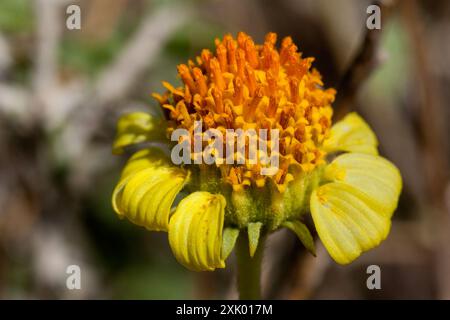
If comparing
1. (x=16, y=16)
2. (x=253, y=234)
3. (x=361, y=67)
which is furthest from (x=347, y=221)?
(x=16, y=16)

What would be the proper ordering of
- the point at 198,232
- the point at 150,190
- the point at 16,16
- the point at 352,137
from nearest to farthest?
1. the point at 198,232
2. the point at 150,190
3. the point at 352,137
4. the point at 16,16

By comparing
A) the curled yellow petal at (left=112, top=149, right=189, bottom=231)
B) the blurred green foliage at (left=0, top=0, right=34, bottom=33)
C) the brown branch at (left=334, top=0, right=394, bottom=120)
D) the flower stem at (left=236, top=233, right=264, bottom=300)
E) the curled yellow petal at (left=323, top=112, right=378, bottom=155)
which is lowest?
the flower stem at (left=236, top=233, right=264, bottom=300)

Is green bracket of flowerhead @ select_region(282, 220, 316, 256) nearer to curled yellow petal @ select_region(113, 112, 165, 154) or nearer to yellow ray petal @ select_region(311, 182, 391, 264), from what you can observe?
yellow ray petal @ select_region(311, 182, 391, 264)

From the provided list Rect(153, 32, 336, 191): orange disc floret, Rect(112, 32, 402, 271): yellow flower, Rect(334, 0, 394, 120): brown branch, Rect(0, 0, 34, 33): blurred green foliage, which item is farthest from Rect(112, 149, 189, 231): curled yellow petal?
Rect(0, 0, 34, 33): blurred green foliage

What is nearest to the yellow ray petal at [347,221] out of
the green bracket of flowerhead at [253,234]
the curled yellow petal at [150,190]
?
the green bracket of flowerhead at [253,234]

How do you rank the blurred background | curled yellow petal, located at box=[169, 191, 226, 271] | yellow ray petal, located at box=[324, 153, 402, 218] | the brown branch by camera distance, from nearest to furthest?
curled yellow petal, located at box=[169, 191, 226, 271]
yellow ray petal, located at box=[324, 153, 402, 218]
the brown branch
the blurred background

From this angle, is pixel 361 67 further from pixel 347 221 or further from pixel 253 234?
pixel 253 234
